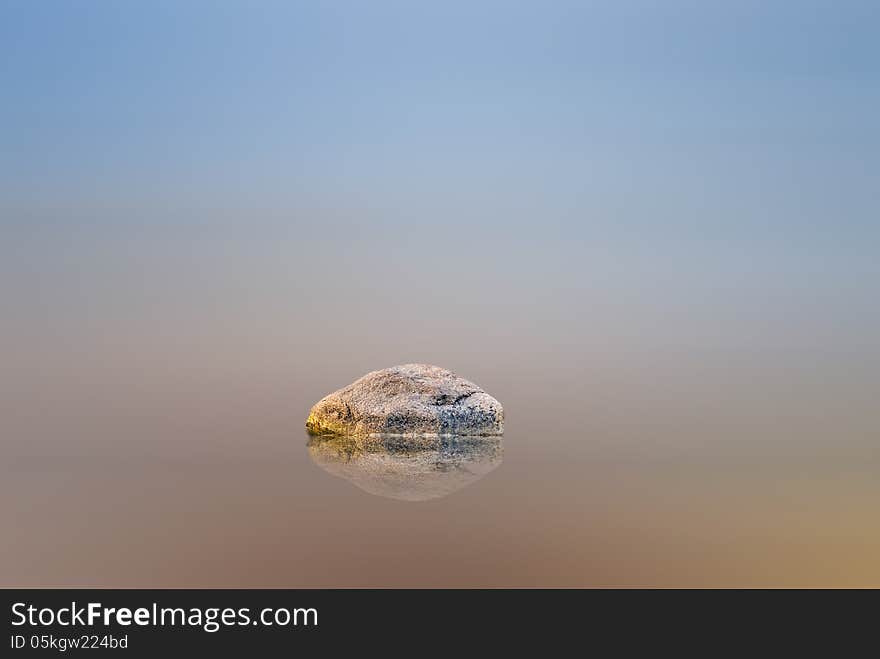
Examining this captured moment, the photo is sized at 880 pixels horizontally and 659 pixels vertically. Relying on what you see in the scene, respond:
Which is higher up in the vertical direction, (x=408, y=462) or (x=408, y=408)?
(x=408, y=408)

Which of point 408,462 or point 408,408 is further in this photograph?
point 408,408

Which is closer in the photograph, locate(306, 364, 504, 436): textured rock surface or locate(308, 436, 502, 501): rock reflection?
locate(308, 436, 502, 501): rock reflection
